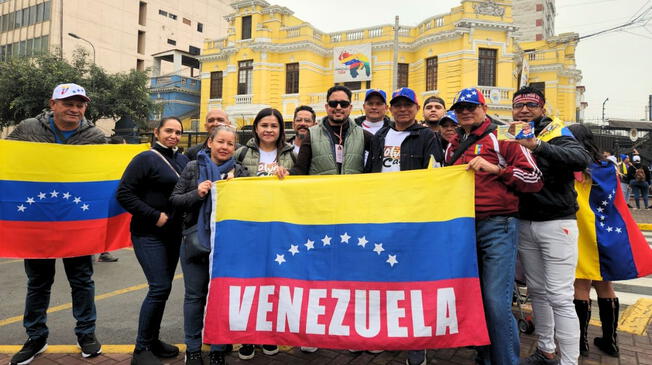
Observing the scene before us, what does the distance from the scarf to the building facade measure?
43.3 m

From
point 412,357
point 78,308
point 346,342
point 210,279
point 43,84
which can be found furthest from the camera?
point 43,84

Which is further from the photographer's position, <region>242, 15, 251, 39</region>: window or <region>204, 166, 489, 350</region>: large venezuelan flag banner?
<region>242, 15, 251, 39</region>: window

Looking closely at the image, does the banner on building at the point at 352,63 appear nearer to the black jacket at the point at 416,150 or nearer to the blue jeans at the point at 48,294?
the black jacket at the point at 416,150

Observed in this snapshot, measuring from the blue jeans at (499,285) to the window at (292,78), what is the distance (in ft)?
87.4

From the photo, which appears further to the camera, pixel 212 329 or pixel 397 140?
pixel 397 140

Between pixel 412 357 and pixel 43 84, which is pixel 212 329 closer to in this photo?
pixel 412 357

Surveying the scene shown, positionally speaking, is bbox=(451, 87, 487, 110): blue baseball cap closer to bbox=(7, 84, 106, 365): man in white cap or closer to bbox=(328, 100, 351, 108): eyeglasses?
bbox=(328, 100, 351, 108): eyeglasses

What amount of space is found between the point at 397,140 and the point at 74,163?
123 inches

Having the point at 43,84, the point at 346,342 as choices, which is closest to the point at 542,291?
the point at 346,342

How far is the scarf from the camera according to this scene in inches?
128

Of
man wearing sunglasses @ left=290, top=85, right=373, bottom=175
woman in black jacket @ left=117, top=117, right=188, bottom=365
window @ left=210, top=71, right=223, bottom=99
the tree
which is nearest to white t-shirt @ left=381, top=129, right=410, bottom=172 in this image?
man wearing sunglasses @ left=290, top=85, right=373, bottom=175

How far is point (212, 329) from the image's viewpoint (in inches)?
121

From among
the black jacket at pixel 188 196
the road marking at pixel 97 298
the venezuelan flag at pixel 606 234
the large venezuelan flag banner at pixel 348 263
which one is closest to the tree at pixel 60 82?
the road marking at pixel 97 298

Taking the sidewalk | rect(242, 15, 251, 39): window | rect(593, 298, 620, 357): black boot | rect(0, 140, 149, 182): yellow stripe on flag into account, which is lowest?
the sidewalk
